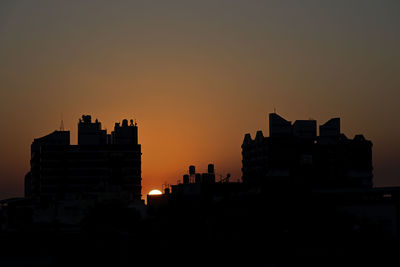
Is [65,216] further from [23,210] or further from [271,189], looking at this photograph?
[271,189]

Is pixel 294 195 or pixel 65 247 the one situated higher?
pixel 294 195

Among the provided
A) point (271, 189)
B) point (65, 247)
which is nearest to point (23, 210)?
point (65, 247)

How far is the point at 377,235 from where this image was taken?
82688 millimetres

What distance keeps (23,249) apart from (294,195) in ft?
170

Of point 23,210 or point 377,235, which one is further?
point 23,210

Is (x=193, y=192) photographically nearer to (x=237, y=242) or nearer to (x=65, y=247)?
(x=65, y=247)

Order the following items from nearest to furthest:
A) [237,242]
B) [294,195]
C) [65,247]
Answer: [237,242]
[294,195]
[65,247]

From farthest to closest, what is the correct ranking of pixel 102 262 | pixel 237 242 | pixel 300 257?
1. pixel 102 262
2. pixel 237 242
3. pixel 300 257

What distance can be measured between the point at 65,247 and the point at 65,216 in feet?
212

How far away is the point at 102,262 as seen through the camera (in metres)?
93.1

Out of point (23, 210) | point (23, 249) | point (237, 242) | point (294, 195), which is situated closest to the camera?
point (237, 242)

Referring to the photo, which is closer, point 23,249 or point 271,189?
point 271,189

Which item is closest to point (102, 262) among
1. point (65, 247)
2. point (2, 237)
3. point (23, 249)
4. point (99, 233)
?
point (99, 233)

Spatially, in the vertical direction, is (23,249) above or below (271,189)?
below
